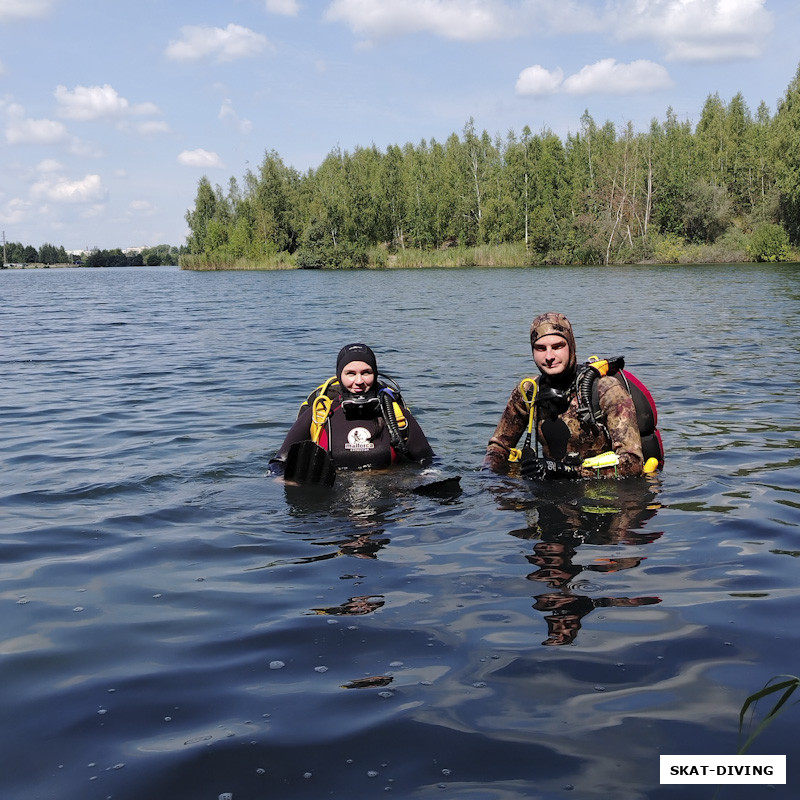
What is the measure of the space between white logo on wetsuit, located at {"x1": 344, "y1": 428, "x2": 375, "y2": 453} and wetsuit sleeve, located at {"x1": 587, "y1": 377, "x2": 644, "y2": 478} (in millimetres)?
2028

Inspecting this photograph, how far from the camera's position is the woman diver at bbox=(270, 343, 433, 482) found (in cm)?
750

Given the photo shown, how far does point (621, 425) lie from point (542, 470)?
763 millimetres

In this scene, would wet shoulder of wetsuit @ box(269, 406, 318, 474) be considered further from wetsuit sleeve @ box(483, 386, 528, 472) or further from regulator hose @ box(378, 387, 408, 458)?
wetsuit sleeve @ box(483, 386, 528, 472)

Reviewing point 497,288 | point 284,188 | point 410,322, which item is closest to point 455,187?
point 284,188

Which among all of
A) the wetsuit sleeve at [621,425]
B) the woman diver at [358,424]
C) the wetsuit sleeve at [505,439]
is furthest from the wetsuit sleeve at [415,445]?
the wetsuit sleeve at [621,425]

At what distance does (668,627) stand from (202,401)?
9169 mm

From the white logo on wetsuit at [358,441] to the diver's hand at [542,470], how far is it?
1446 millimetres

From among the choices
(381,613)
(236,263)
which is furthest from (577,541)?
(236,263)

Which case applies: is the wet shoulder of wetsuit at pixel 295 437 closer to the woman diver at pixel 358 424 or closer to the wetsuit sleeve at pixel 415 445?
the woman diver at pixel 358 424

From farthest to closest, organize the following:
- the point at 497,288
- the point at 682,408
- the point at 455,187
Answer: the point at 455,187
the point at 497,288
the point at 682,408

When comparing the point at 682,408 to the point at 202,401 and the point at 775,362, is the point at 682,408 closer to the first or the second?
the point at 775,362

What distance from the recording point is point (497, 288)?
3962 cm

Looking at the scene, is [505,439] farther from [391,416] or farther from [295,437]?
[295,437]

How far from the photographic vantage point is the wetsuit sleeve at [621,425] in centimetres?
672
